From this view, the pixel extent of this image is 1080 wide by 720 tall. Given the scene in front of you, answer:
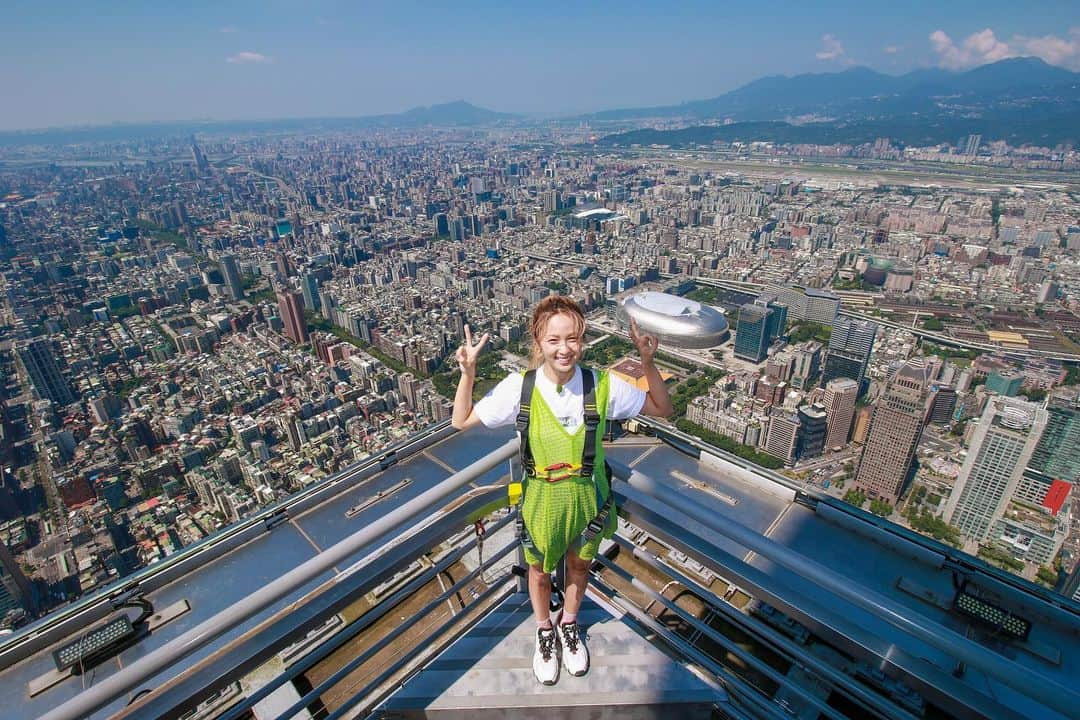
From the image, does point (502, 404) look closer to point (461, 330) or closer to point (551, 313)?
point (551, 313)

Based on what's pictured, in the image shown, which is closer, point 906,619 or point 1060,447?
point 906,619

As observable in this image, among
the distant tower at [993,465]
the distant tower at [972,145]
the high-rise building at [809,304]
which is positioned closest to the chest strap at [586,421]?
the distant tower at [993,465]

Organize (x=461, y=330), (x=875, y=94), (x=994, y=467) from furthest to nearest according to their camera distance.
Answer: (x=875, y=94)
(x=461, y=330)
(x=994, y=467)

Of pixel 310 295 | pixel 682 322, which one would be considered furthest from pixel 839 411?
pixel 310 295

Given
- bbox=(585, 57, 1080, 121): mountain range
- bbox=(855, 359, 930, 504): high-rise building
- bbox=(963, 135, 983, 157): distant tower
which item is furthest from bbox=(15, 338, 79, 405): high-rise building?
bbox=(585, 57, 1080, 121): mountain range

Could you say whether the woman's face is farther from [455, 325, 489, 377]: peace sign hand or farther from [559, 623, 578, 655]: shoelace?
[559, 623, 578, 655]: shoelace

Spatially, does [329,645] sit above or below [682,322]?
above

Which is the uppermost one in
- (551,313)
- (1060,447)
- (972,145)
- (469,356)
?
(551,313)

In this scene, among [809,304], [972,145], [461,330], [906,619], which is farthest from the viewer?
[972,145]

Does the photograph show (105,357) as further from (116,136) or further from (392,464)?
(116,136)
